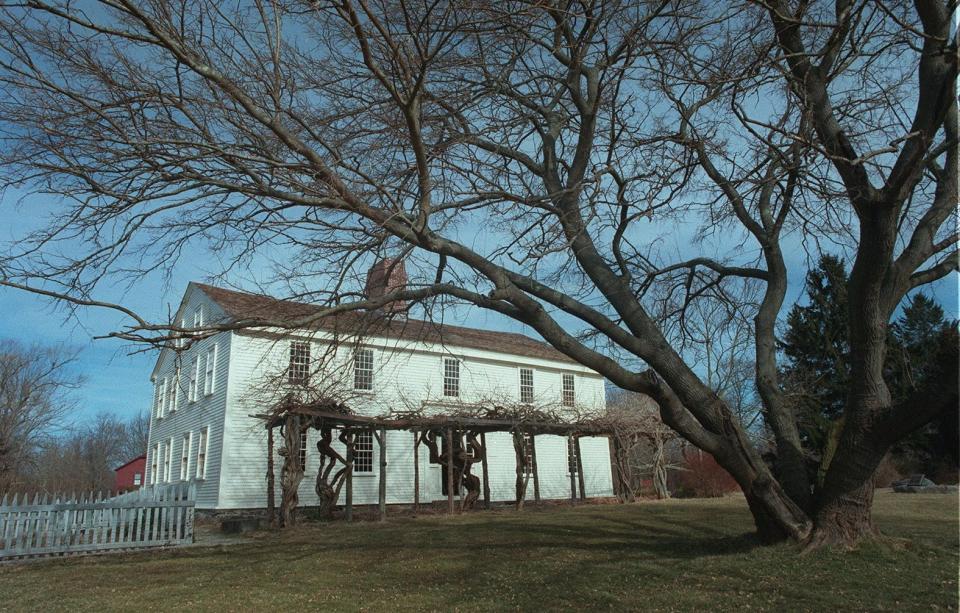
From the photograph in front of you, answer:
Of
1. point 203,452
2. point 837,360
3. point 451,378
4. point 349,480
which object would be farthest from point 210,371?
point 837,360

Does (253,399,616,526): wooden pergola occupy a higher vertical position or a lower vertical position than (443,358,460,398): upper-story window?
lower

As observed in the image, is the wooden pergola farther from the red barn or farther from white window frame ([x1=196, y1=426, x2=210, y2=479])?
the red barn

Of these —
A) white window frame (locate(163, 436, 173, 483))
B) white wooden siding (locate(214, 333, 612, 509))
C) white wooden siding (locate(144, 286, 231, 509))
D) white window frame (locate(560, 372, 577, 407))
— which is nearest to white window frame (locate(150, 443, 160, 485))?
white wooden siding (locate(144, 286, 231, 509))

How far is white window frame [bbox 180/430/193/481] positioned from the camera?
2483 centimetres

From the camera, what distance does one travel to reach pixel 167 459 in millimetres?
27359

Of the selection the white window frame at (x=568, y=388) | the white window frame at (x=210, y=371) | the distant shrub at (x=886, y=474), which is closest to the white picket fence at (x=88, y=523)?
the white window frame at (x=210, y=371)

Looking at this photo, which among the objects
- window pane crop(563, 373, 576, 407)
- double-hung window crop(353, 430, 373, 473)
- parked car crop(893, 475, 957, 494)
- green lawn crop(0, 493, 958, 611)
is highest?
window pane crop(563, 373, 576, 407)

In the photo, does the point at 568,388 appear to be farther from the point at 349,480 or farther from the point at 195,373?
the point at 195,373

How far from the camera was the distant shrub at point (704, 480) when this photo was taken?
90.0 ft

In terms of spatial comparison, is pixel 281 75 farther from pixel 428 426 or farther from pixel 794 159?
pixel 428 426

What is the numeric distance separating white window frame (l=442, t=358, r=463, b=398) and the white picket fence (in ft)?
41.6

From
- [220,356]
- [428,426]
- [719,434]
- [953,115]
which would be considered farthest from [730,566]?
[220,356]

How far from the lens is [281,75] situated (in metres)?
6.98

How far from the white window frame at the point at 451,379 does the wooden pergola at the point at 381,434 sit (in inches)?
153
